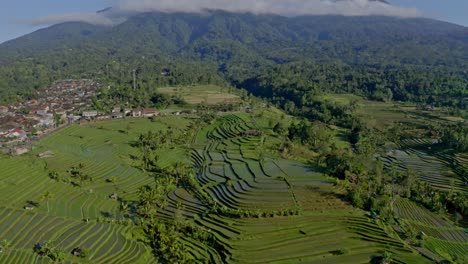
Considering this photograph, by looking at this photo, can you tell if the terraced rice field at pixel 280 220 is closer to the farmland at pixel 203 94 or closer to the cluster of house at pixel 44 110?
the cluster of house at pixel 44 110

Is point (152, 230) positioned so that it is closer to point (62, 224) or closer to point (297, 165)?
point (62, 224)

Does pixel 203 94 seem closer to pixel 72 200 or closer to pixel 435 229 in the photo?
pixel 72 200

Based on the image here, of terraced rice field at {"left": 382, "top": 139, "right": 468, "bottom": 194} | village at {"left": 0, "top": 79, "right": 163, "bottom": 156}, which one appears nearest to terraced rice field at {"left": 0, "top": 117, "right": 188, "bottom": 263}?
village at {"left": 0, "top": 79, "right": 163, "bottom": 156}

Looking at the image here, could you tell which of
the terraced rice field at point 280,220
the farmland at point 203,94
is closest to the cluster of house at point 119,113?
the farmland at point 203,94

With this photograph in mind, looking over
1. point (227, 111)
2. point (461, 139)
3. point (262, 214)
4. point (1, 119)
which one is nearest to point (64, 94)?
point (1, 119)

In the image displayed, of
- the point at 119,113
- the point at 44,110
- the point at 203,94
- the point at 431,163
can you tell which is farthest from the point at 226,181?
the point at 203,94

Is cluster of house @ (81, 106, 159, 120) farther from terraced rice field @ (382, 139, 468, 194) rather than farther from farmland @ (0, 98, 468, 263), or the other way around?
terraced rice field @ (382, 139, 468, 194)
